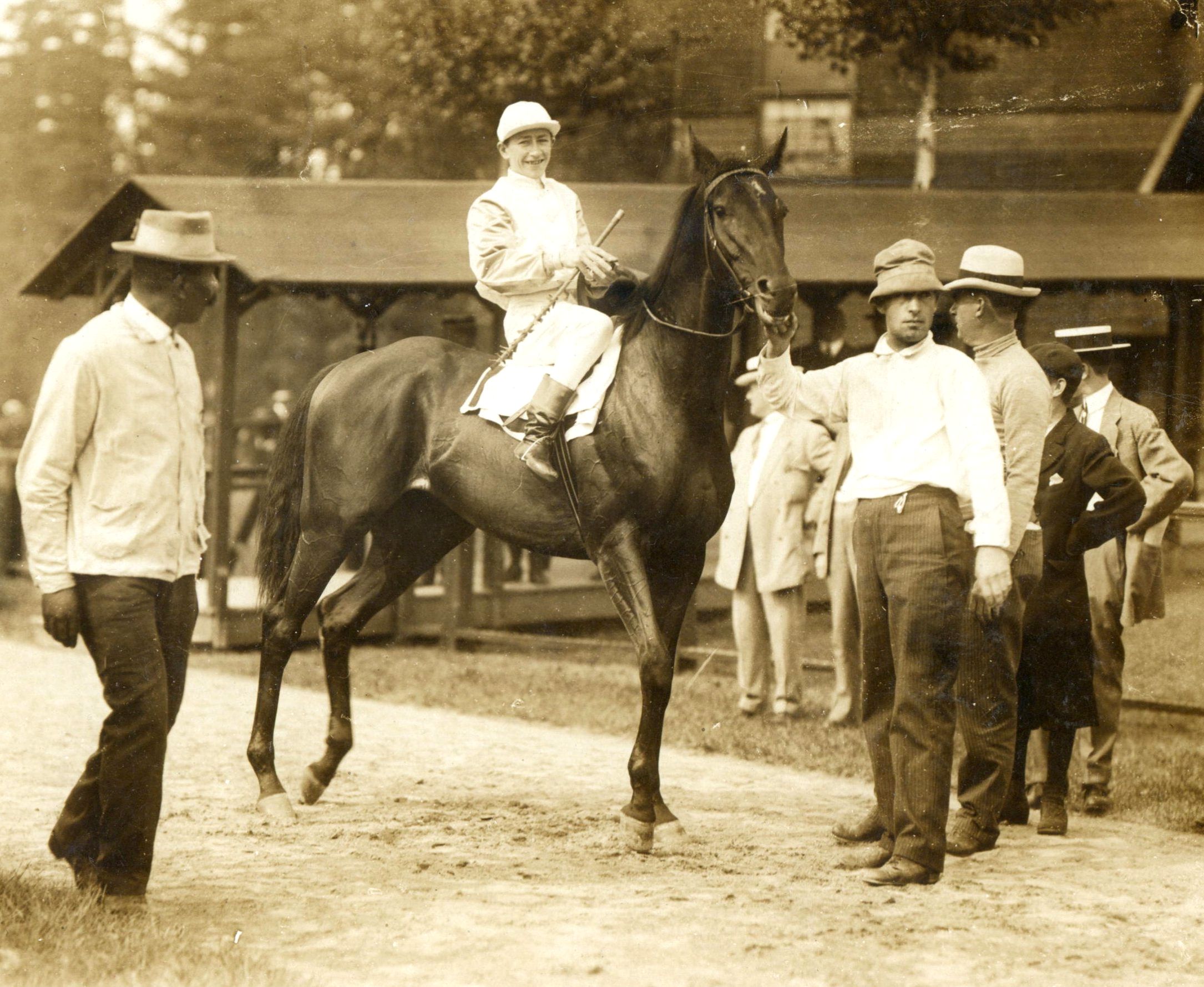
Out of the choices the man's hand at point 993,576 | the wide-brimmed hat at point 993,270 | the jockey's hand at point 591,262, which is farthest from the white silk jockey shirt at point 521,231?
the man's hand at point 993,576

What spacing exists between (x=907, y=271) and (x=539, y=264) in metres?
1.75

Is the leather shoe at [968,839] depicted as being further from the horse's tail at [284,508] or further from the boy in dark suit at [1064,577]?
the horse's tail at [284,508]

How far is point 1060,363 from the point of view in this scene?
614 centimetres

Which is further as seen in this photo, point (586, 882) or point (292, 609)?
point (292, 609)

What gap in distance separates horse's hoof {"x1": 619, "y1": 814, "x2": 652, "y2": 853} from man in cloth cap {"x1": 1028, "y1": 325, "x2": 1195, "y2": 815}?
226 cm

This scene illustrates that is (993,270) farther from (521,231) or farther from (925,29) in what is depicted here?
(925,29)

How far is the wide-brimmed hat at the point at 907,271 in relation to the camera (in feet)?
16.9

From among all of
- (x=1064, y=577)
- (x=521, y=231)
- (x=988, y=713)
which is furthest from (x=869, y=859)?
(x=521, y=231)

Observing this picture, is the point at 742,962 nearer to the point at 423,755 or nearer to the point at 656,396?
the point at 656,396

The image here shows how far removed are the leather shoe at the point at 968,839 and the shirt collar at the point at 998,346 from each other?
205cm

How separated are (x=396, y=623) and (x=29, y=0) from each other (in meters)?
6.60

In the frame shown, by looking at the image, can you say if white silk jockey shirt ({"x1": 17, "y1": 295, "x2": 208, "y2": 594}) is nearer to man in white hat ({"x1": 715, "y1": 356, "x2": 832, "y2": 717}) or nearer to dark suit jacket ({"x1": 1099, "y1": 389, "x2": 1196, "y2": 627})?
dark suit jacket ({"x1": 1099, "y1": 389, "x2": 1196, "y2": 627})

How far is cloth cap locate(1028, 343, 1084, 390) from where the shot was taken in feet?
20.2

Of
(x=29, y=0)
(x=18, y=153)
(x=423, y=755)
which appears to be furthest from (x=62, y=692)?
(x=29, y=0)
